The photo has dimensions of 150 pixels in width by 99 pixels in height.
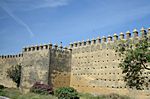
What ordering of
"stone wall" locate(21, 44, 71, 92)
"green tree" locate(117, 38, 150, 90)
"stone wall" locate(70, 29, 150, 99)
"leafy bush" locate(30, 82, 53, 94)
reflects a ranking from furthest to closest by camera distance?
"stone wall" locate(21, 44, 71, 92)
"leafy bush" locate(30, 82, 53, 94)
"stone wall" locate(70, 29, 150, 99)
"green tree" locate(117, 38, 150, 90)

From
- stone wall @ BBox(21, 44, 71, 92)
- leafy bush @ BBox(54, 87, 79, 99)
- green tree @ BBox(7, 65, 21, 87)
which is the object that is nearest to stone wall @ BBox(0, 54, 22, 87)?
green tree @ BBox(7, 65, 21, 87)

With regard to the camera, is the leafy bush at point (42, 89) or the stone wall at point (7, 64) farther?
the stone wall at point (7, 64)

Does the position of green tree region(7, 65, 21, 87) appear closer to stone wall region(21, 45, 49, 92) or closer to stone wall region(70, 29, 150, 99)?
stone wall region(21, 45, 49, 92)

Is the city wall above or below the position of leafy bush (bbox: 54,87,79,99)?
above

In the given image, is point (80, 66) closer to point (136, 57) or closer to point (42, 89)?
point (42, 89)

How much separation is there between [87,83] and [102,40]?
438 centimetres

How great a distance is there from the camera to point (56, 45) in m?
27.8

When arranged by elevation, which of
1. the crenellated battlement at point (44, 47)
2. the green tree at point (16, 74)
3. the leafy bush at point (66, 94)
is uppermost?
the crenellated battlement at point (44, 47)

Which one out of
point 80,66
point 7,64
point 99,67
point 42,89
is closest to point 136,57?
point 99,67

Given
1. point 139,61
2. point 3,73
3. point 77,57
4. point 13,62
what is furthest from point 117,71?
point 3,73

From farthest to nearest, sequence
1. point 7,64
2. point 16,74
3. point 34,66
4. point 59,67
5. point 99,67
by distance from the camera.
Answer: point 7,64, point 16,74, point 34,66, point 59,67, point 99,67

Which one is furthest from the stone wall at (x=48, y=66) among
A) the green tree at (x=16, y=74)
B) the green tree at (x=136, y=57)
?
the green tree at (x=136, y=57)

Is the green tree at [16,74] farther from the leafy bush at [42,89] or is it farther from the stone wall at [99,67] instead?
the leafy bush at [42,89]

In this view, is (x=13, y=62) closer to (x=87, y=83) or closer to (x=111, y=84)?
(x=87, y=83)
